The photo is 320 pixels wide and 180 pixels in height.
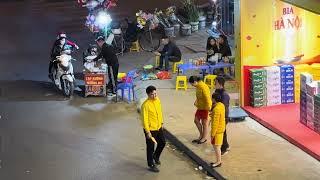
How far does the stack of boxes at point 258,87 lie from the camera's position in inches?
648

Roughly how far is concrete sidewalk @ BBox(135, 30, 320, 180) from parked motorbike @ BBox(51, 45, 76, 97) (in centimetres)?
302

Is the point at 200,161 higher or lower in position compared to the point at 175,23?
lower

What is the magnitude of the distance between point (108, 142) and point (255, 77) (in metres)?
3.89

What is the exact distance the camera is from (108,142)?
15398 millimetres

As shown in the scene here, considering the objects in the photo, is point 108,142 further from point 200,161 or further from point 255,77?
point 255,77

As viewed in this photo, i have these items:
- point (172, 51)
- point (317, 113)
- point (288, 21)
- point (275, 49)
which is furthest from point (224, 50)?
point (317, 113)

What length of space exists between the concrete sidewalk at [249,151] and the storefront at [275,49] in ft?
2.14

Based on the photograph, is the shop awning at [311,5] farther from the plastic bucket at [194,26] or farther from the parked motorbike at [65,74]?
the plastic bucket at [194,26]

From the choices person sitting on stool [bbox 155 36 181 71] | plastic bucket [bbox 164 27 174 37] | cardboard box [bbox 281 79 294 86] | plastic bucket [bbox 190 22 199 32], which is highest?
plastic bucket [bbox 190 22 199 32]

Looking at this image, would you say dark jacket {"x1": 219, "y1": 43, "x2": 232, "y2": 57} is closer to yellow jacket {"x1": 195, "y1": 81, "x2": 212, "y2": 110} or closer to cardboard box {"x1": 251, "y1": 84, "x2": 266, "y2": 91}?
cardboard box {"x1": 251, "y1": 84, "x2": 266, "y2": 91}

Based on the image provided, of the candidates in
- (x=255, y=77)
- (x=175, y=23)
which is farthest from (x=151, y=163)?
(x=175, y=23)

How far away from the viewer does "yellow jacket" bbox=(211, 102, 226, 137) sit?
41.5 ft

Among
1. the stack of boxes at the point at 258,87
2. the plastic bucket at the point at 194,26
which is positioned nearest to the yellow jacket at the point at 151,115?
the stack of boxes at the point at 258,87

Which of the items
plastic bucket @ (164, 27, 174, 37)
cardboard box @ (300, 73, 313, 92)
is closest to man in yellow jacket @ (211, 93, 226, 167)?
cardboard box @ (300, 73, 313, 92)
